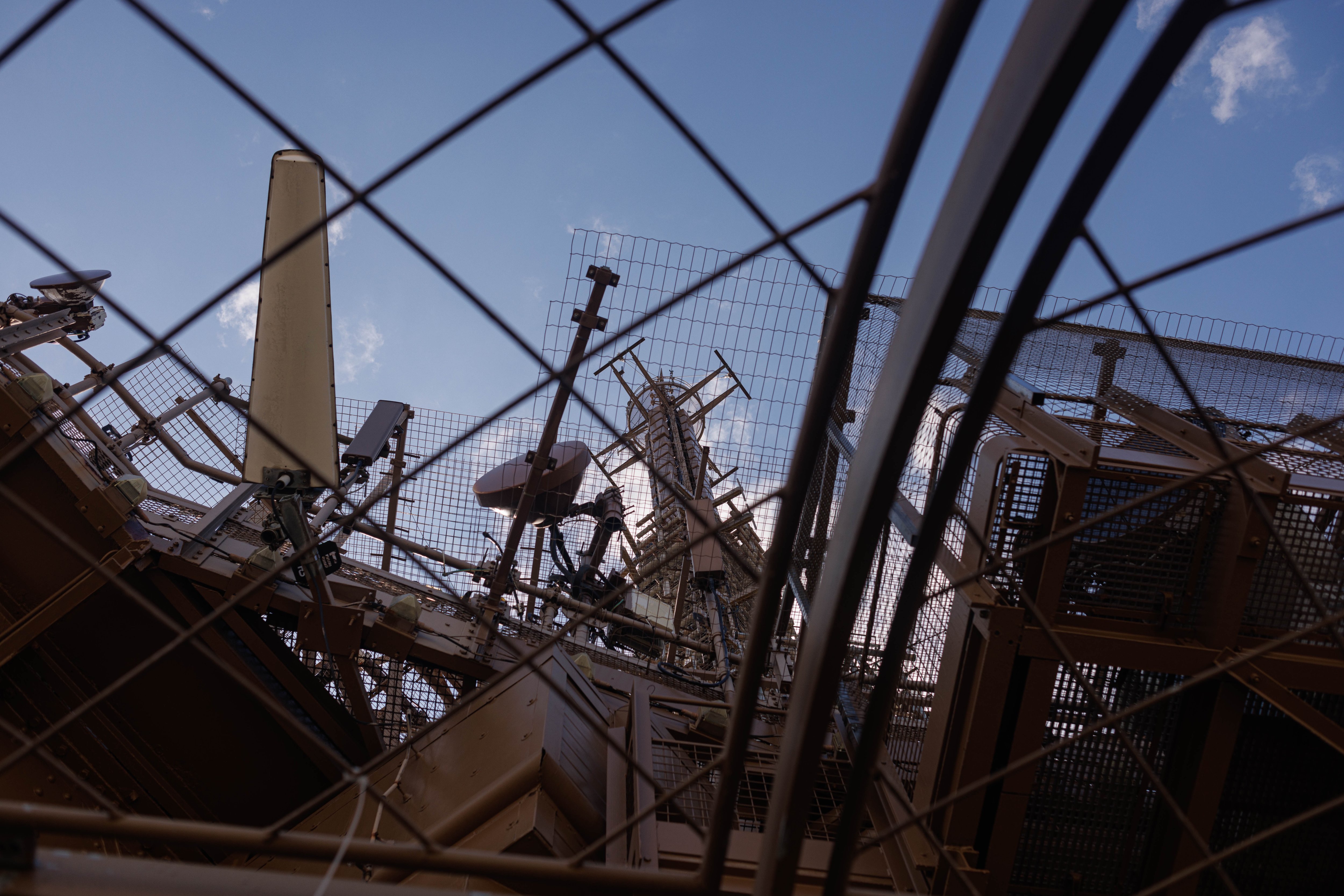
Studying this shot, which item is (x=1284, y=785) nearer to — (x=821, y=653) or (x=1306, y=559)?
(x=1306, y=559)

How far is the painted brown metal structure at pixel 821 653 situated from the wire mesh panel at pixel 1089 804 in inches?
0.6

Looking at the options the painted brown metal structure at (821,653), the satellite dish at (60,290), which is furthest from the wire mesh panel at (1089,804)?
the satellite dish at (60,290)

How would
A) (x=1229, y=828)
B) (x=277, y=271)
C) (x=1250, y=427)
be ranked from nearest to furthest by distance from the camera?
(x=1229, y=828) → (x=277, y=271) → (x=1250, y=427)

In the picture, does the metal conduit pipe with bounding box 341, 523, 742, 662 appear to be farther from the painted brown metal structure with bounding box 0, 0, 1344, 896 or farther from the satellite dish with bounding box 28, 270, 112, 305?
the satellite dish with bounding box 28, 270, 112, 305

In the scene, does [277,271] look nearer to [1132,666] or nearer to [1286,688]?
[1132,666]

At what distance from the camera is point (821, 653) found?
67.1 inches

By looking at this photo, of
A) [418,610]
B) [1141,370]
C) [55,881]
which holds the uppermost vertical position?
[1141,370]

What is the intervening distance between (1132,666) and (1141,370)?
2147mm

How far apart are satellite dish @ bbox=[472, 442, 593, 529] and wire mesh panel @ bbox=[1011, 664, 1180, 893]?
3.59m

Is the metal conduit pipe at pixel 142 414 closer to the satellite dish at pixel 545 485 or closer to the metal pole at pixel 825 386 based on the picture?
the satellite dish at pixel 545 485

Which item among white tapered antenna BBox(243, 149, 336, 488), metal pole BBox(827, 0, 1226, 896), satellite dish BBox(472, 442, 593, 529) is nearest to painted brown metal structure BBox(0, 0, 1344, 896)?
metal pole BBox(827, 0, 1226, 896)

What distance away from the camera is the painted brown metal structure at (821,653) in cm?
146

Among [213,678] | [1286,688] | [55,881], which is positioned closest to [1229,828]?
[1286,688]

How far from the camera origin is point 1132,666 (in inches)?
105
